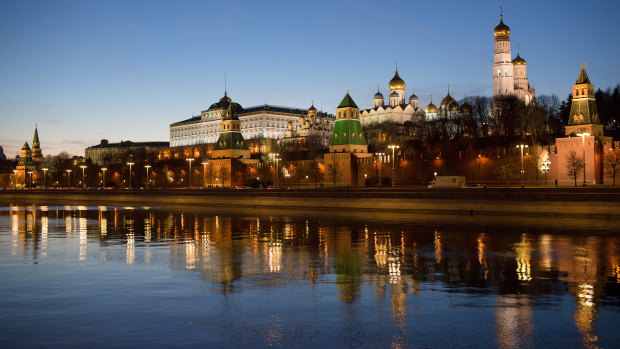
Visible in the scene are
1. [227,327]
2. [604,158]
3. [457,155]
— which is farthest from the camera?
[457,155]

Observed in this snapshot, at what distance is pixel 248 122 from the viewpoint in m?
153

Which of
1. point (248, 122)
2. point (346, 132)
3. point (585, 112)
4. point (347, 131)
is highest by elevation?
point (248, 122)

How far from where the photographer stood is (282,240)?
22.1 metres

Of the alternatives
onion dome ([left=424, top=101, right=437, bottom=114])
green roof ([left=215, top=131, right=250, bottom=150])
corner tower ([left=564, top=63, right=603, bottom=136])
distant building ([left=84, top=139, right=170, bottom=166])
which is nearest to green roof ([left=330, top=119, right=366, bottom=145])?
green roof ([left=215, top=131, right=250, bottom=150])

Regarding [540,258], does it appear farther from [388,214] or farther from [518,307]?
[388,214]

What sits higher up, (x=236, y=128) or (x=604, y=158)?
(x=236, y=128)

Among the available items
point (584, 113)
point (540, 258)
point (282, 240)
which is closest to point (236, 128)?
point (584, 113)

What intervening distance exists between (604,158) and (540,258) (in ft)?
122

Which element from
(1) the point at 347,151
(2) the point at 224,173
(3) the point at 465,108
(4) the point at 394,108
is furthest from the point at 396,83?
(1) the point at 347,151

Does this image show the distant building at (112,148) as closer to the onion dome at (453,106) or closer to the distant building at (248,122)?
the distant building at (248,122)

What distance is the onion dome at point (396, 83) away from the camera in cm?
11575

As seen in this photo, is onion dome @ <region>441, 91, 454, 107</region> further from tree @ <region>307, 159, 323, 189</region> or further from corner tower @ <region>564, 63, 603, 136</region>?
corner tower @ <region>564, 63, 603, 136</region>

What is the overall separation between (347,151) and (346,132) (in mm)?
2554

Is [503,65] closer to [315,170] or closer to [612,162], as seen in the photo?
[315,170]
